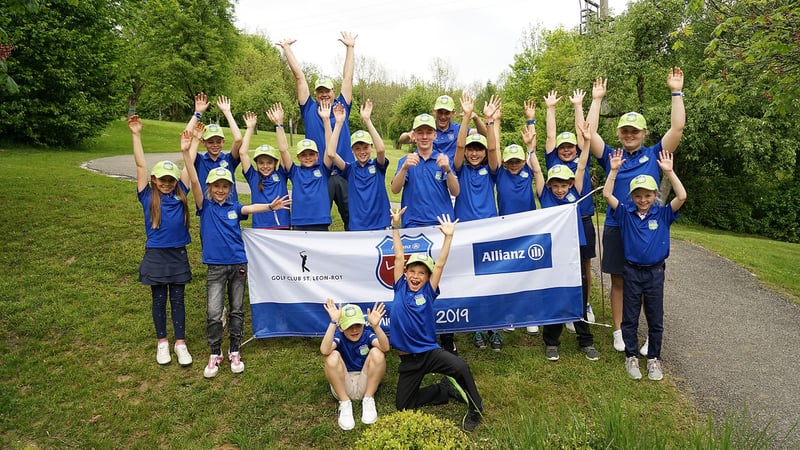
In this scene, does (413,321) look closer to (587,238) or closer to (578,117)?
(587,238)

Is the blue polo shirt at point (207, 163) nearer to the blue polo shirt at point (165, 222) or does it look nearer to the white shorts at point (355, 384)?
the blue polo shirt at point (165, 222)

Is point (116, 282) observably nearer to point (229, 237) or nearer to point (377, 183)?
point (229, 237)

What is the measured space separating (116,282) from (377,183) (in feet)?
15.8

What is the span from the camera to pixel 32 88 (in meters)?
20.4

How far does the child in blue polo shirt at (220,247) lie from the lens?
599 centimetres

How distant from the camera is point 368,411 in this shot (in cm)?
507

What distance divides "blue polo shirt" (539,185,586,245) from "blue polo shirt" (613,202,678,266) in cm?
74

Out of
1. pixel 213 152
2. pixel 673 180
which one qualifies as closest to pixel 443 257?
pixel 673 180

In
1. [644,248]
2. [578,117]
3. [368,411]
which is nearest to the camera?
[368,411]

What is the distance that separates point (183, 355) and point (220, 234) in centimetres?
155

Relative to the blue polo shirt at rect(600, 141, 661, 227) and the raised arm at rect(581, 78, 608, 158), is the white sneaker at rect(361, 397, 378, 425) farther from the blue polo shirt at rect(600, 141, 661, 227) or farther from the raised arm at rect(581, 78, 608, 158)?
the raised arm at rect(581, 78, 608, 158)

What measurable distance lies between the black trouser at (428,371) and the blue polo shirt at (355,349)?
0.46 meters

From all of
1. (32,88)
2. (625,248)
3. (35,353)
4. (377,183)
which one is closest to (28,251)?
(35,353)

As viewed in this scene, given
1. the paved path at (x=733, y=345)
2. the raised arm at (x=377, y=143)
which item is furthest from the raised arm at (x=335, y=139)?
the paved path at (x=733, y=345)
